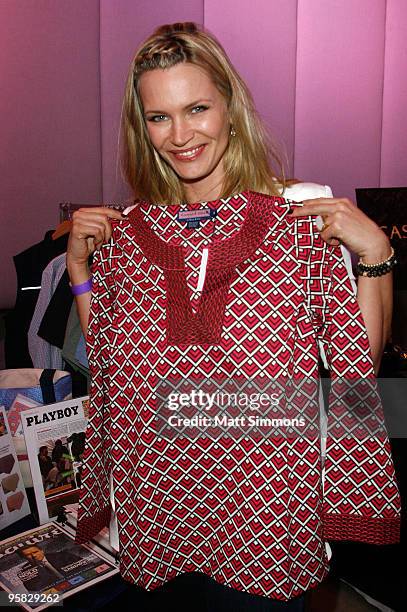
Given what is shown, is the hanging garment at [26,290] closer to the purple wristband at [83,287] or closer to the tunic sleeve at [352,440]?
the purple wristband at [83,287]

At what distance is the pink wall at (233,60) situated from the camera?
9.45 ft

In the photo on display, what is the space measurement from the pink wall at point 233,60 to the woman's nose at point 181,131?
61.7 inches

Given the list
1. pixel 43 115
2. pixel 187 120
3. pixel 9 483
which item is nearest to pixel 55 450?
pixel 9 483

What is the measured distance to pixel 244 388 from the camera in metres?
1.14

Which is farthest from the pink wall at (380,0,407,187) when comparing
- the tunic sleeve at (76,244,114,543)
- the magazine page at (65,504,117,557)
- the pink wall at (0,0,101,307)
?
the magazine page at (65,504,117,557)

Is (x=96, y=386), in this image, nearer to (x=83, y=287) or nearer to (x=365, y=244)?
(x=83, y=287)

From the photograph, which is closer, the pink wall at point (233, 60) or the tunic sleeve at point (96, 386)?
the tunic sleeve at point (96, 386)

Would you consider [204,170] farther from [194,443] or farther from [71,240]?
[194,443]

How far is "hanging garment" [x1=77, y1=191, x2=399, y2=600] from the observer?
44.4 inches

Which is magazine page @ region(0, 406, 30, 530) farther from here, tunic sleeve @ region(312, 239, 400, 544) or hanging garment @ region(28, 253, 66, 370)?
tunic sleeve @ region(312, 239, 400, 544)

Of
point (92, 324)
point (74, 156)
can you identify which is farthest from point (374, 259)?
point (74, 156)

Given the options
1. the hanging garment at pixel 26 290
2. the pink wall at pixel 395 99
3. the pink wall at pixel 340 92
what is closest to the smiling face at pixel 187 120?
the hanging garment at pixel 26 290

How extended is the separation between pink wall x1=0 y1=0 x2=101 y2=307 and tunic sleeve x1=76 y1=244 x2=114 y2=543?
5.58 feet

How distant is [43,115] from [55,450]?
2.03m
